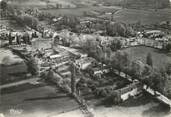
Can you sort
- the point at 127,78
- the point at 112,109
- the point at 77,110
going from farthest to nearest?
1. the point at 127,78
2. the point at 112,109
3. the point at 77,110

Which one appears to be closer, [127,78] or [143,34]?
[127,78]

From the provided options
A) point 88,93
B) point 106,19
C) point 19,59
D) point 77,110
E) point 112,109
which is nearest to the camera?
point 77,110

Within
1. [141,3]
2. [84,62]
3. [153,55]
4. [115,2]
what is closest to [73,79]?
[84,62]

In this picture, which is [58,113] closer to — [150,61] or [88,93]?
[88,93]

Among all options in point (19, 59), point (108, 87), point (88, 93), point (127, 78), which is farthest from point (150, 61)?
point (19, 59)

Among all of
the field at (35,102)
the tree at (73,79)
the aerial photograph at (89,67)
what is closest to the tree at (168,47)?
the aerial photograph at (89,67)

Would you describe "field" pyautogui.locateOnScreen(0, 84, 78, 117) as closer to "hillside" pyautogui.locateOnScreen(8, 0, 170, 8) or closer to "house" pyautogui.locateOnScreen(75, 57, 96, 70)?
"house" pyautogui.locateOnScreen(75, 57, 96, 70)

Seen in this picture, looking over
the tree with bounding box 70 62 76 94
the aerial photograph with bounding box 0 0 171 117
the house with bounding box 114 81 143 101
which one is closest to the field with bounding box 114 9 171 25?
the aerial photograph with bounding box 0 0 171 117
